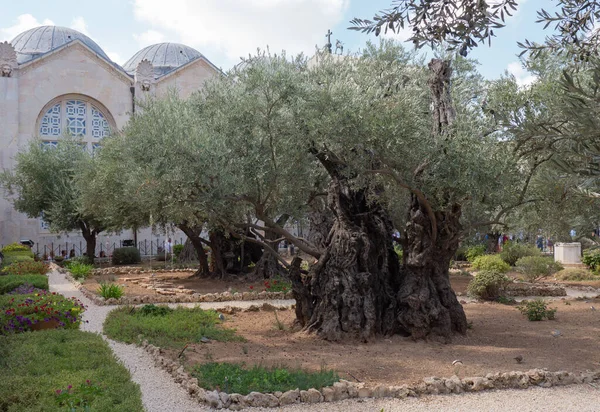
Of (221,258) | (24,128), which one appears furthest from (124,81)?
(221,258)

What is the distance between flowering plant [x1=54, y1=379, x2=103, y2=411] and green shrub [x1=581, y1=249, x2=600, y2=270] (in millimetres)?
21309

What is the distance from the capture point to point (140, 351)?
29.4 feet

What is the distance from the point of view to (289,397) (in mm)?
6484

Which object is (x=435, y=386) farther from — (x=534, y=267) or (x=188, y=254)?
(x=188, y=254)

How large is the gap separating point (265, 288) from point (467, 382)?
10869 mm

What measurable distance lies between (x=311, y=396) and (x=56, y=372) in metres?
2.72

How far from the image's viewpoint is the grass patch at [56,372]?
4.73 m

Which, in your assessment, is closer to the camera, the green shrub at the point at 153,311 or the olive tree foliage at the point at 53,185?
the green shrub at the point at 153,311

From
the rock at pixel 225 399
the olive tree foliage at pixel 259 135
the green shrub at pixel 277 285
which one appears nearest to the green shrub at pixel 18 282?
the green shrub at pixel 277 285

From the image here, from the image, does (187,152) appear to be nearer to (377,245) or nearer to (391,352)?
(377,245)

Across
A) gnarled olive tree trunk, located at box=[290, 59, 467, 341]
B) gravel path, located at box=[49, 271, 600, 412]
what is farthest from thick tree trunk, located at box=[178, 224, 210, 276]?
gravel path, located at box=[49, 271, 600, 412]

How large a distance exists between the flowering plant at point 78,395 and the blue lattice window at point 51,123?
34.7 m

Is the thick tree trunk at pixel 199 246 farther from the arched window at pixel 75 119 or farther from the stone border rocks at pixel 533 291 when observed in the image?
the arched window at pixel 75 119

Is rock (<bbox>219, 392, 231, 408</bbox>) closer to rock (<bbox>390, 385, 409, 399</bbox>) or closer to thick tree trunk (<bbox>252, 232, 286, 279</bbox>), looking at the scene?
rock (<bbox>390, 385, 409, 399</bbox>)
